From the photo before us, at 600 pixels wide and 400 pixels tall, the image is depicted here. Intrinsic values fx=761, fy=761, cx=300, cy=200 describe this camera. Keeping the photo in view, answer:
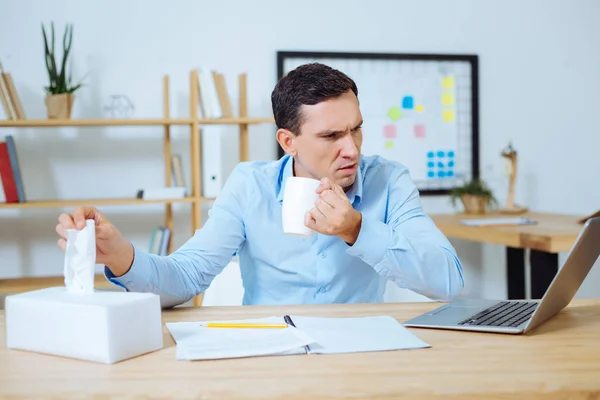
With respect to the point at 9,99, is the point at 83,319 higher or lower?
lower

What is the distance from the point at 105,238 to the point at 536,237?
5.99 ft

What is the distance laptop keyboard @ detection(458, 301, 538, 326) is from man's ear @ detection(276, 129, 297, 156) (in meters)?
0.64

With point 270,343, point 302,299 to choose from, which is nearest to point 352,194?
point 302,299

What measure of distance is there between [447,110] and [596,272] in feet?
4.20

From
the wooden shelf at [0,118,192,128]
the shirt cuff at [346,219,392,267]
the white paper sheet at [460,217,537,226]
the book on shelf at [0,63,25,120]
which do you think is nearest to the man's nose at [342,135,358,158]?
the shirt cuff at [346,219,392,267]

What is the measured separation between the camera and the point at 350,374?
0.95 meters

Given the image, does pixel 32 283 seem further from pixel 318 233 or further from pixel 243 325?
pixel 243 325

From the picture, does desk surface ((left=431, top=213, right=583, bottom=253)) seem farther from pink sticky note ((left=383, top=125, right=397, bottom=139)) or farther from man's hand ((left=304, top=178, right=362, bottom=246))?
man's hand ((left=304, top=178, right=362, bottom=246))

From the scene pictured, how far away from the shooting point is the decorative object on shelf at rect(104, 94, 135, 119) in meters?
3.50

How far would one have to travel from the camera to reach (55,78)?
3268mm

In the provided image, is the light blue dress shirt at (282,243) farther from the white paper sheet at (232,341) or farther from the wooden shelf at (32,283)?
the wooden shelf at (32,283)

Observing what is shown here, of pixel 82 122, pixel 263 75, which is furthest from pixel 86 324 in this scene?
pixel 263 75

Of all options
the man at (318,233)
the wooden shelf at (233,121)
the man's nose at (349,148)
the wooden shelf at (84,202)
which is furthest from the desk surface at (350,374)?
the wooden shelf at (233,121)

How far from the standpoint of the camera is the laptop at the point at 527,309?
118 centimetres
